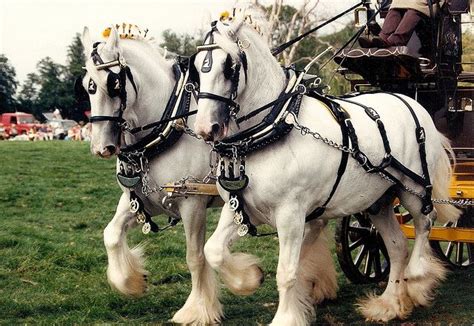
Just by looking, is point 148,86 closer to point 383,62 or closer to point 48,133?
point 383,62

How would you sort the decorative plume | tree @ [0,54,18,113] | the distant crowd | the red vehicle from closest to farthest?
the decorative plume < the distant crowd < the red vehicle < tree @ [0,54,18,113]

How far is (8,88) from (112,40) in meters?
58.6

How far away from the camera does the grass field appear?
18.6ft

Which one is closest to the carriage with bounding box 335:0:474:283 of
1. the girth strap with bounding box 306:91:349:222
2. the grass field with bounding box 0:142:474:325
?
the grass field with bounding box 0:142:474:325

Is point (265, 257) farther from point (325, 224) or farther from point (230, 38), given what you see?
point (230, 38)

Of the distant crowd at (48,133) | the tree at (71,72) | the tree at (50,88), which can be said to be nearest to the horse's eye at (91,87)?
the distant crowd at (48,133)

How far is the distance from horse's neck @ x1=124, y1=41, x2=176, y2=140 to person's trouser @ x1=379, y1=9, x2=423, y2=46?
1.94 m

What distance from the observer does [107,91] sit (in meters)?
4.94

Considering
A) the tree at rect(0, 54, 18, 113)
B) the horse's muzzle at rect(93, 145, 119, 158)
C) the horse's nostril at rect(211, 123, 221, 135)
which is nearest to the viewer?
the horse's nostril at rect(211, 123, 221, 135)

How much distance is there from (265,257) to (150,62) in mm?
3198

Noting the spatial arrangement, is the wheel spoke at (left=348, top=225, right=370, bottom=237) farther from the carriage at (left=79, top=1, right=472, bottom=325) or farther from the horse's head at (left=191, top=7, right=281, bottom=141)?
the horse's head at (left=191, top=7, right=281, bottom=141)

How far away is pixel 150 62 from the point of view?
5367 millimetres

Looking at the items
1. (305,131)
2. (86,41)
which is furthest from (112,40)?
(305,131)

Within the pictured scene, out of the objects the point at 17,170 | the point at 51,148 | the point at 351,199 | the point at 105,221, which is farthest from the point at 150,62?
the point at 51,148
